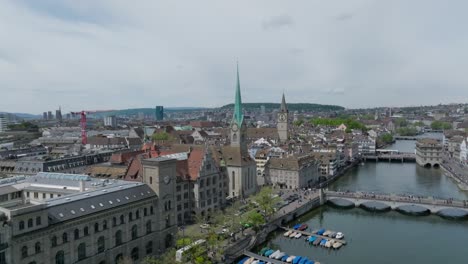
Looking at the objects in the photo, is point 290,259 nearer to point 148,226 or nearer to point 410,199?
point 148,226

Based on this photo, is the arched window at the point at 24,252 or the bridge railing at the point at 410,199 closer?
the arched window at the point at 24,252

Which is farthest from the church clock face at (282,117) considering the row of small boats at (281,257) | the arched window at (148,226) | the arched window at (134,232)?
the arched window at (134,232)

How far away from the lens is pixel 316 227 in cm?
7300

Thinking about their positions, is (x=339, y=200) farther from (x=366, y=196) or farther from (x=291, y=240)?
(x=291, y=240)

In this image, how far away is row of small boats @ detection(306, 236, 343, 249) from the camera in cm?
6217

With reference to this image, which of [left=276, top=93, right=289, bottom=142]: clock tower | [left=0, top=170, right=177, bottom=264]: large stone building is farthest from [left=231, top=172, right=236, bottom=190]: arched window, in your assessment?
[left=276, top=93, right=289, bottom=142]: clock tower

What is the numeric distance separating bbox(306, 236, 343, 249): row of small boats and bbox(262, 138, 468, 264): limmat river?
2.50 ft

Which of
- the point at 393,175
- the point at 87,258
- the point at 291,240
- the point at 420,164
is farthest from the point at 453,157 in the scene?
the point at 87,258

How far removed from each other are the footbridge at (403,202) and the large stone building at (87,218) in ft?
131

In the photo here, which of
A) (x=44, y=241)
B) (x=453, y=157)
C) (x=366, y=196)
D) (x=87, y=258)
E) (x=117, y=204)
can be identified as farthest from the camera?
(x=453, y=157)

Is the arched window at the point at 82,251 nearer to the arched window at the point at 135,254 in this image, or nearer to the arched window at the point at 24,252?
the arched window at the point at 24,252

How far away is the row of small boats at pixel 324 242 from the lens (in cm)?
6217

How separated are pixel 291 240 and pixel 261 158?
1775 inches

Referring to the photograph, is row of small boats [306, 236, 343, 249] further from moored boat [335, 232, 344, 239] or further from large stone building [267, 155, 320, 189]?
large stone building [267, 155, 320, 189]
